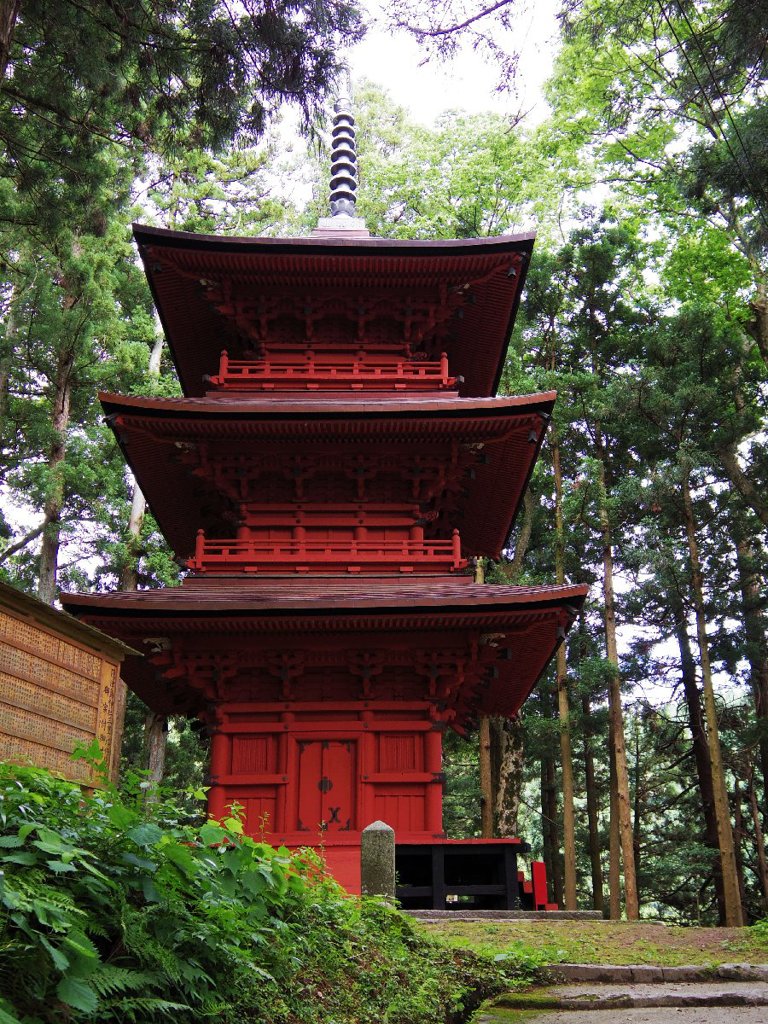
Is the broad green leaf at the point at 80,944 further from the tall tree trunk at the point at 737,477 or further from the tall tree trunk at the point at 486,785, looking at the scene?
the tall tree trunk at the point at 737,477

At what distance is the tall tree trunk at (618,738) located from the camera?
18.4 metres

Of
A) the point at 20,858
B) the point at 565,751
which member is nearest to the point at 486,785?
the point at 565,751

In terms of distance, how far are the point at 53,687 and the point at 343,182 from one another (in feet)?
48.1

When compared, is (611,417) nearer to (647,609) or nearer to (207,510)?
(647,609)

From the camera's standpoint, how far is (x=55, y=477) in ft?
60.3

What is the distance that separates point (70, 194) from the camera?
37.4 ft

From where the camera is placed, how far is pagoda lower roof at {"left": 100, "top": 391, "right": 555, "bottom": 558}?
12.0 metres

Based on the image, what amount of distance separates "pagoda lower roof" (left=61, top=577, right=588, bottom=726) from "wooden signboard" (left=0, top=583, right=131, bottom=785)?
304 centimetres

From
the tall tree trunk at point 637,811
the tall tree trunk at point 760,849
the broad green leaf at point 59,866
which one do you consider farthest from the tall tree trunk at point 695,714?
the broad green leaf at point 59,866

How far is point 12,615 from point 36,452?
16.0m

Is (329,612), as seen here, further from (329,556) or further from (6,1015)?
(6,1015)

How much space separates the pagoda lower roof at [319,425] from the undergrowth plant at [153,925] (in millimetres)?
8102

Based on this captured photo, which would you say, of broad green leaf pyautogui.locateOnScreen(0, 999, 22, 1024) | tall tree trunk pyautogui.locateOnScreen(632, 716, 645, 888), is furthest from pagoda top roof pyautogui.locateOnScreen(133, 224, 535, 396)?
tall tree trunk pyautogui.locateOnScreen(632, 716, 645, 888)

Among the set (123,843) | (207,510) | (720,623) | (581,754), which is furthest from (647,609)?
(123,843)
